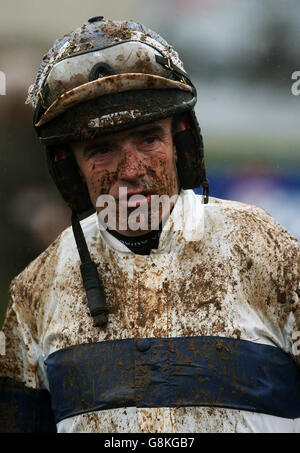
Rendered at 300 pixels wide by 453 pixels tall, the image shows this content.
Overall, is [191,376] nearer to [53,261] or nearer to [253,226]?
[253,226]

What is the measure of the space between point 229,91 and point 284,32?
1.56ft

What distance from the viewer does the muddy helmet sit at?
2.67 m

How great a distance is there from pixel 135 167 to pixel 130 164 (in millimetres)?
18

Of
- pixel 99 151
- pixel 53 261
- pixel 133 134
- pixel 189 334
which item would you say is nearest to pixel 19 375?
pixel 53 261

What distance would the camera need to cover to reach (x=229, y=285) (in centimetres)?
272

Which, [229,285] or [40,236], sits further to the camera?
[40,236]

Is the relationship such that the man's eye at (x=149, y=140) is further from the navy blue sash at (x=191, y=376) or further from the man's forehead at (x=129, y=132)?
the navy blue sash at (x=191, y=376)

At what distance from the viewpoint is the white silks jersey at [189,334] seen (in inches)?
103

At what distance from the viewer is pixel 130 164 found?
269cm

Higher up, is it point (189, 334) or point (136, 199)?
point (136, 199)

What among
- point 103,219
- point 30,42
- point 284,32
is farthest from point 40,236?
point 103,219
